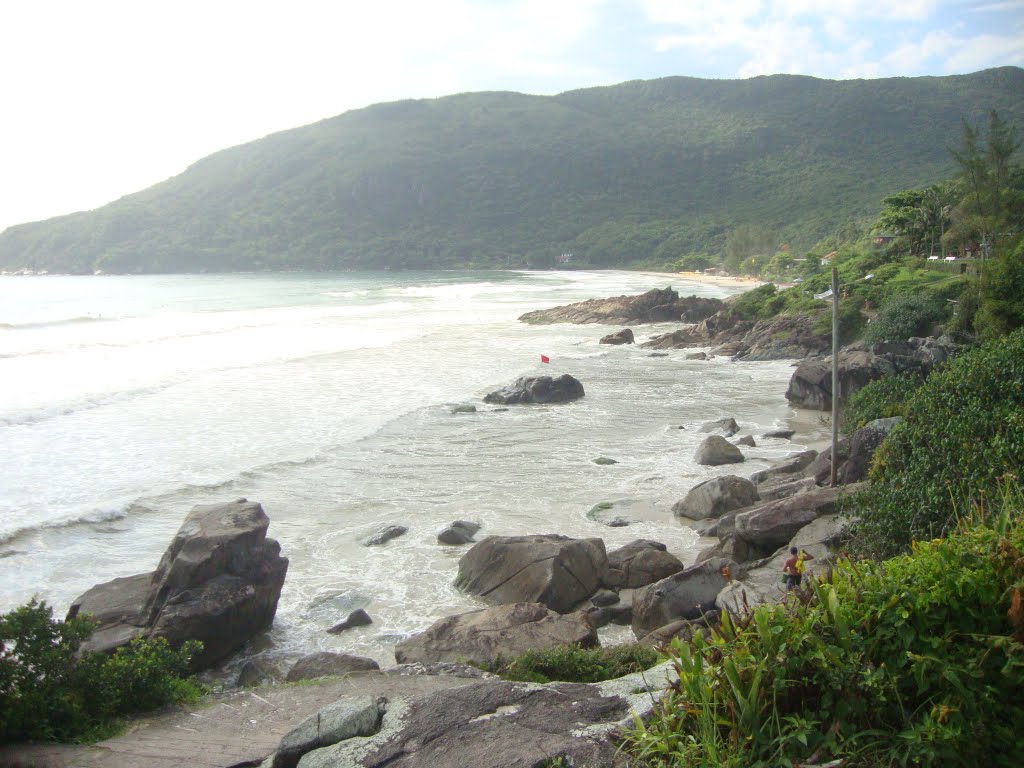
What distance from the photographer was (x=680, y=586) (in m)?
10.4

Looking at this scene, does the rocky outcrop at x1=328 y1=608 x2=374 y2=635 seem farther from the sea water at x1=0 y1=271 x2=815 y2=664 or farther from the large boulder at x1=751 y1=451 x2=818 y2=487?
the large boulder at x1=751 y1=451 x2=818 y2=487

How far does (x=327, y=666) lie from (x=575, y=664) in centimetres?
300

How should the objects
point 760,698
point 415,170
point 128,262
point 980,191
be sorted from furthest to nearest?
point 415,170 → point 128,262 → point 980,191 → point 760,698

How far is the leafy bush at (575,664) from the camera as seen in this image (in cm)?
791

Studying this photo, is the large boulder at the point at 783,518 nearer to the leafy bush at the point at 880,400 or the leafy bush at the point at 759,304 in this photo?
the leafy bush at the point at 880,400

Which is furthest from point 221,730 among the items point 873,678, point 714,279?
point 714,279

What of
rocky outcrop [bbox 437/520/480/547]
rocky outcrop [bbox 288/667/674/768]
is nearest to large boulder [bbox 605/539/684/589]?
rocky outcrop [bbox 437/520/480/547]

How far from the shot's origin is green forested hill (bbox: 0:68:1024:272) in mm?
137375

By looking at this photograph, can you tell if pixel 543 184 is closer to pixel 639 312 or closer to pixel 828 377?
pixel 639 312

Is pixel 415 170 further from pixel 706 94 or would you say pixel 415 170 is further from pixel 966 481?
pixel 966 481

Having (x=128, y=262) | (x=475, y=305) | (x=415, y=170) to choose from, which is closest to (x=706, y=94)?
(x=415, y=170)

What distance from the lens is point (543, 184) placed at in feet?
545

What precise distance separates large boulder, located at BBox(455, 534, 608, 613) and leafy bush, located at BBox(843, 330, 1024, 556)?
12.4ft

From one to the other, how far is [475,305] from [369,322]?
50.9ft
